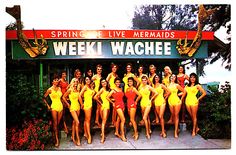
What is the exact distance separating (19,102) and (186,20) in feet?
14.1

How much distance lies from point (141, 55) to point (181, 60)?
97 centimetres

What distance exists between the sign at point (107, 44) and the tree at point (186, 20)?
462 mm

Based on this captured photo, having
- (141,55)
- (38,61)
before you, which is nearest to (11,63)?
(38,61)

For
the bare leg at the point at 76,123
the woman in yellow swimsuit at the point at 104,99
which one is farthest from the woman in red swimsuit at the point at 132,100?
the bare leg at the point at 76,123

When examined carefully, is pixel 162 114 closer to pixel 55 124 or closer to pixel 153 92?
pixel 153 92

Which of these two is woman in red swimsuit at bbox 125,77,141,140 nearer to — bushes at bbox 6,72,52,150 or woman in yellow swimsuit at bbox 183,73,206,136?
woman in yellow swimsuit at bbox 183,73,206,136

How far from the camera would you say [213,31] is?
25.4 ft

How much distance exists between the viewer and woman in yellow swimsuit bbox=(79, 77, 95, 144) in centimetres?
694

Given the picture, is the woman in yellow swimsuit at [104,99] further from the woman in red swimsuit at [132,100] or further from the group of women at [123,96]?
the woman in red swimsuit at [132,100]

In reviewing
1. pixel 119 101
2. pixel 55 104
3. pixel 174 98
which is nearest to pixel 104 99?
pixel 119 101

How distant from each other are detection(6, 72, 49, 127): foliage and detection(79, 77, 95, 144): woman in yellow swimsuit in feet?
2.64

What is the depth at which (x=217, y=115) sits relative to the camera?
718cm

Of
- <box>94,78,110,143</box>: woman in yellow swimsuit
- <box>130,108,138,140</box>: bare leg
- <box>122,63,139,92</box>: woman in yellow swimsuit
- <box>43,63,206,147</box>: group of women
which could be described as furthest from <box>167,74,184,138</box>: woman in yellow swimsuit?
<box>94,78,110,143</box>: woman in yellow swimsuit

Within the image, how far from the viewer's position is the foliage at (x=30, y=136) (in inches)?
255
